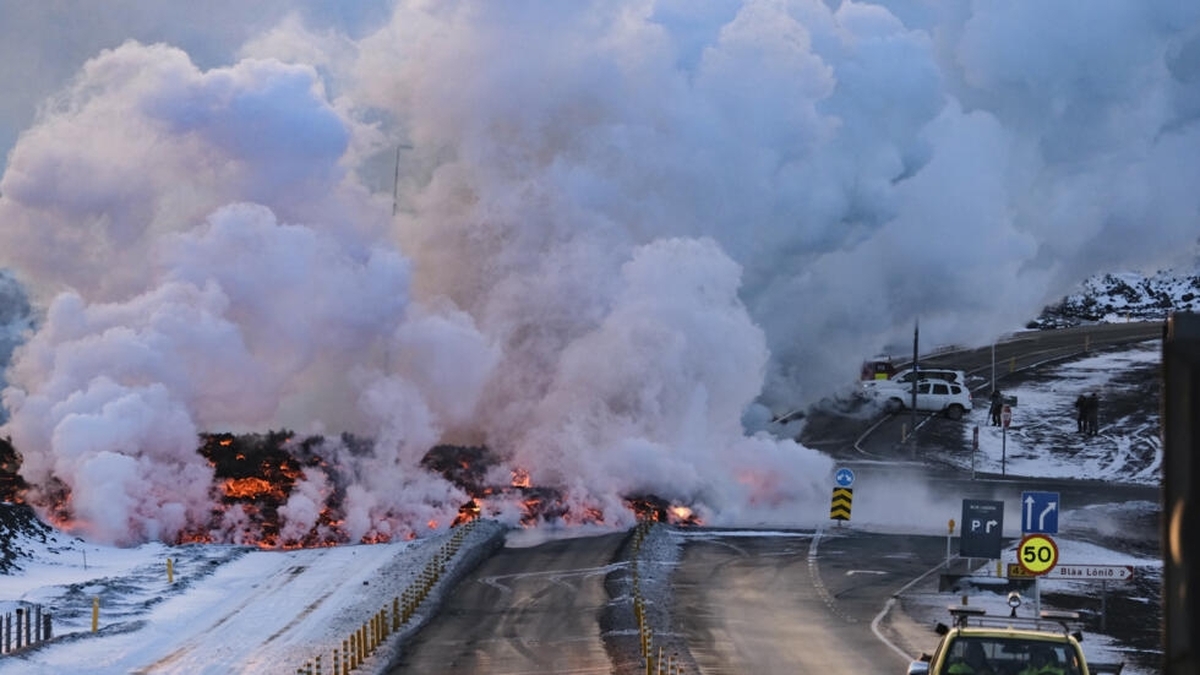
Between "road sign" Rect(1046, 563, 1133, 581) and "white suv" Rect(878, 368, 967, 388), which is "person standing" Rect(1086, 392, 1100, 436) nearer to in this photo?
"white suv" Rect(878, 368, 967, 388)

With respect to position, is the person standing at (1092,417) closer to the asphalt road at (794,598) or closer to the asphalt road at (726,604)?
Answer: the asphalt road at (726,604)

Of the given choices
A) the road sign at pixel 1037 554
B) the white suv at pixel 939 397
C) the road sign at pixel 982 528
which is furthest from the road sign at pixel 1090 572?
the white suv at pixel 939 397

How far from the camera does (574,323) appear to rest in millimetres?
61406

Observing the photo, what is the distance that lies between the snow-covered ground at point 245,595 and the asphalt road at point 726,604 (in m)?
0.85

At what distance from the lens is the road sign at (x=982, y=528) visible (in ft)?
97.8

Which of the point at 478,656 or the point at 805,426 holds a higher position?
the point at 805,426

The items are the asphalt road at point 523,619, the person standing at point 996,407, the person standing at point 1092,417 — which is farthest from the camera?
the person standing at point 996,407

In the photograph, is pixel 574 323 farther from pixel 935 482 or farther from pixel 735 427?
pixel 935 482

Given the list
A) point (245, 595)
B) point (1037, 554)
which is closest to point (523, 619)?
point (245, 595)

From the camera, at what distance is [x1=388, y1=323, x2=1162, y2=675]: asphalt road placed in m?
28.6

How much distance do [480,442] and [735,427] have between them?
1021 cm

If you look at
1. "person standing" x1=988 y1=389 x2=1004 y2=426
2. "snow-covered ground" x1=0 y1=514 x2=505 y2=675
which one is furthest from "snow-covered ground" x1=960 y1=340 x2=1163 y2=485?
"snow-covered ground" x1=0 y1=514 x2=505 y2=675

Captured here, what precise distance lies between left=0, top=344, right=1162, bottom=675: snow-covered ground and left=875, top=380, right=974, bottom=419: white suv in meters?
16.6

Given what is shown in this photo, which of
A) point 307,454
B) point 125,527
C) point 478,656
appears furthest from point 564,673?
point 307,454
